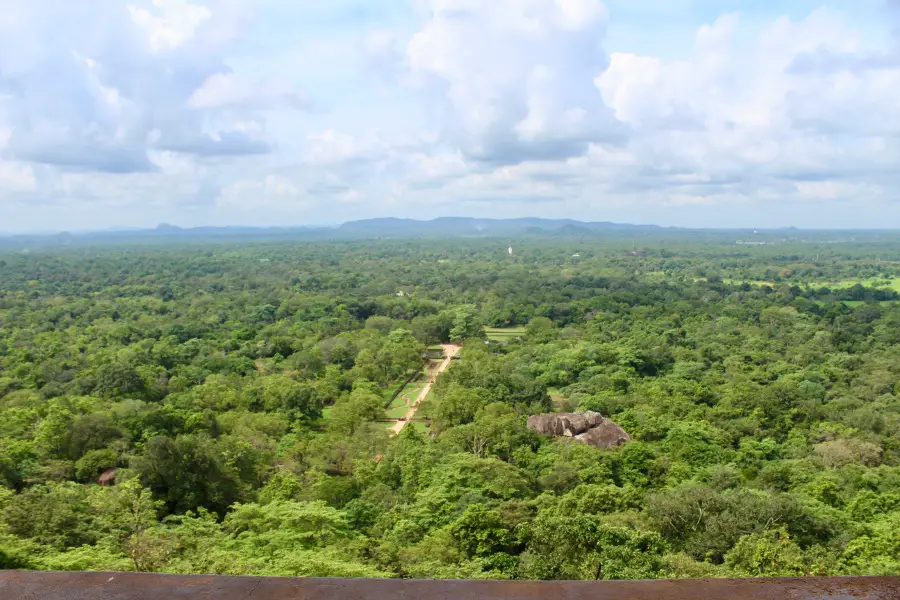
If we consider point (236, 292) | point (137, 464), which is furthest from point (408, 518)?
point (236, 292)

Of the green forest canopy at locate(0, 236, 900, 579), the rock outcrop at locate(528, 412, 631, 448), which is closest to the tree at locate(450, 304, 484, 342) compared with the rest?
the green forest canopy at locate(0, 236, 900, 579)

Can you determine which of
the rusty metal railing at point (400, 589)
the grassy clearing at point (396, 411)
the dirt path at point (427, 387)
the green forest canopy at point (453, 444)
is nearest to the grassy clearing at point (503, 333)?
the green forest canopy at point (453, 444)

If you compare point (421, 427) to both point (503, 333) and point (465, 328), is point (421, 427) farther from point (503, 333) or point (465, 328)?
point (503, 333)

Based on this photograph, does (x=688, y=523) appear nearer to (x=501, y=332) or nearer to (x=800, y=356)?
(x=800, y=356)

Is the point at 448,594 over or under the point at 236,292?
over

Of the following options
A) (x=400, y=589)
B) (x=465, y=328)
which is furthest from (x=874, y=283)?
(x=400, y=589)

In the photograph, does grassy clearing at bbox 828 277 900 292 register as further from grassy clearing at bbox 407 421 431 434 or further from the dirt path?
grassy clearing at bbox 407 421 431 434
